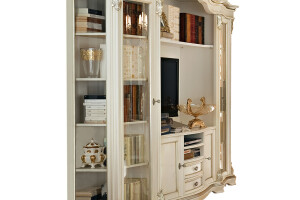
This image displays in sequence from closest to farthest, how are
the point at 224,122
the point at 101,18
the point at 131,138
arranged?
the point at 101,18, the point at 131,138, the point at 224,122

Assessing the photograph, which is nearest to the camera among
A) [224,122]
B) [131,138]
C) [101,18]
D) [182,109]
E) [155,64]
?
[101,18]

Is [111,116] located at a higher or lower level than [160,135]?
higher

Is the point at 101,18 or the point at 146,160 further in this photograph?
the point at 146,160

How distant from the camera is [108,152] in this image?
2.55 metres

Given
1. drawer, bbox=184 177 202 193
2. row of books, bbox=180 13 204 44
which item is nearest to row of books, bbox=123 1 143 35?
row of books, bbox=180 13 204 44

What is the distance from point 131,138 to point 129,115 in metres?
0.17

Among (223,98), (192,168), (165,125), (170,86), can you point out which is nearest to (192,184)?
(192,168)

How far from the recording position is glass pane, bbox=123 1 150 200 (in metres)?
2.61

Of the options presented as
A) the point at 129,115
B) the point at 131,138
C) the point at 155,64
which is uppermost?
the point at 155,64

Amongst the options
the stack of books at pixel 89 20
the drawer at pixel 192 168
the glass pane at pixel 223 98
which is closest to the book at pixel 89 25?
the stack of books at pixel 89 20

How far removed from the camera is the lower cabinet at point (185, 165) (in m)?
3.10

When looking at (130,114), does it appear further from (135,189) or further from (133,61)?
(135,189)
